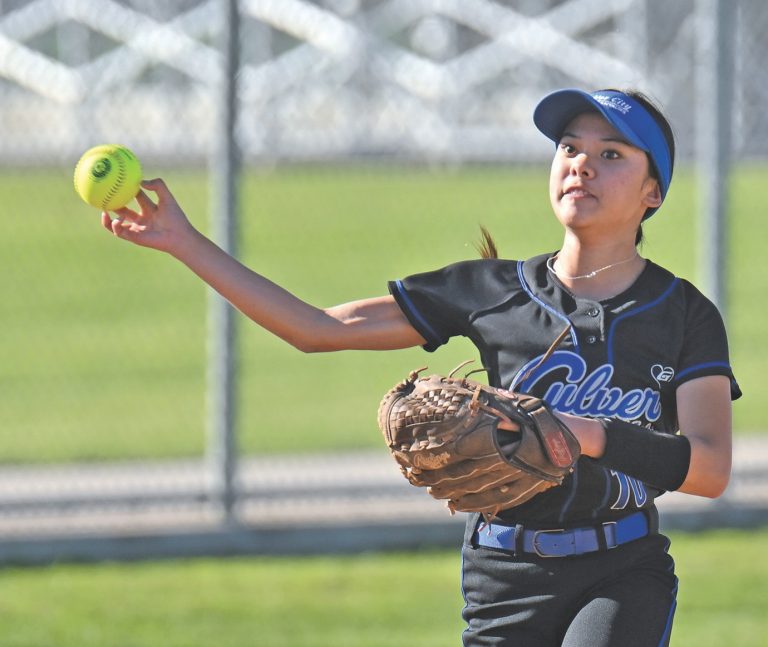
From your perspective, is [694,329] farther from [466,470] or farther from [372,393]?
[372,393]

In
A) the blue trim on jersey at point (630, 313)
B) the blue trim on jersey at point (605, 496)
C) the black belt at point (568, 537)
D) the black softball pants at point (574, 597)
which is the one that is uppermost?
the blue trim on jersey at point (630, 313)

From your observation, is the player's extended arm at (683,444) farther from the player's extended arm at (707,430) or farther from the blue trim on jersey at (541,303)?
the blue trim on jersey at (541,303)

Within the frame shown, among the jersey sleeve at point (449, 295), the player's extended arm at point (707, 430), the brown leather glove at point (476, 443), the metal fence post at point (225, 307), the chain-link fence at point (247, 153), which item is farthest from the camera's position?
the chain-link fence at point (247, 153)

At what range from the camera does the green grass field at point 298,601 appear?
16.4ft

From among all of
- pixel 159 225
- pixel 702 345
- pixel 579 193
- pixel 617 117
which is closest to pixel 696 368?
pixel 702 345

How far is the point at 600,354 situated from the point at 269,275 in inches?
404

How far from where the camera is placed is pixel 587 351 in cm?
289

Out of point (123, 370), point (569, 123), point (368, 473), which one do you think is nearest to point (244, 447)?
point (368, 473)

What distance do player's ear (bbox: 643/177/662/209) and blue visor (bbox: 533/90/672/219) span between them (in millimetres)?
12

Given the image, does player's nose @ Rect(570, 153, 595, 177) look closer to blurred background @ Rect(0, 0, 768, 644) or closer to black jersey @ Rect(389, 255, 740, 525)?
black jersey @ Rect(389, 255, 740, 525)

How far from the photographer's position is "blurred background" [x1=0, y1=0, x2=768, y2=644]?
241 inches

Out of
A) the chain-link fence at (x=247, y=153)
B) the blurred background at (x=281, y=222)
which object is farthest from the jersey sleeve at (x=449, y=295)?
the chain-link fence at (x=247, y=153)

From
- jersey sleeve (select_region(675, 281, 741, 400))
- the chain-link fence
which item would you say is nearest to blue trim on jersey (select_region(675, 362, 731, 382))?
jersey sleeve (select_region(675, 281, 741, 400))

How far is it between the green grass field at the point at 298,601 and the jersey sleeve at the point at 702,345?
2.26 metres
